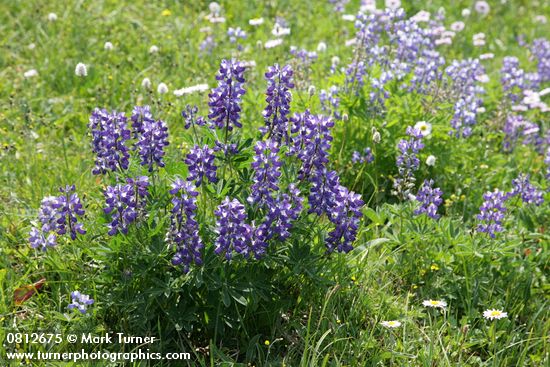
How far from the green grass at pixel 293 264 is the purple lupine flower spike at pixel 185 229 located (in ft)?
0.21

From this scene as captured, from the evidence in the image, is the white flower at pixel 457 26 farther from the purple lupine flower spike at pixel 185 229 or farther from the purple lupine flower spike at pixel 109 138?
the purple lupine flower spike at pixel 185 229

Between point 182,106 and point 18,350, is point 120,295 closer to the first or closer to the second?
point 18,350

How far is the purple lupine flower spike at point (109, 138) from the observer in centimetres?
268

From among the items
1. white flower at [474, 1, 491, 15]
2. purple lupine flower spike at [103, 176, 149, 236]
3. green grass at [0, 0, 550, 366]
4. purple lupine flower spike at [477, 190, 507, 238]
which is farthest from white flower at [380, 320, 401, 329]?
white flower at [474, 1, 491, 15]

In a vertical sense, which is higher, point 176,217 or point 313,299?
point 176,217

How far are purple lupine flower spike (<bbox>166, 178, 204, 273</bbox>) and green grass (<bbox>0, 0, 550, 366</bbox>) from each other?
0.21 ft

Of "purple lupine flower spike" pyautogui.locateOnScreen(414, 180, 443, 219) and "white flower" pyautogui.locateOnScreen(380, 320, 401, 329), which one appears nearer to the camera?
"white flower" pyautogui.locateOnScreen(380, 320, 401, 329)

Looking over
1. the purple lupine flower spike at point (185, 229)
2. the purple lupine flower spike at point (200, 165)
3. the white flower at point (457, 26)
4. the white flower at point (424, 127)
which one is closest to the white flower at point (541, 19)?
the white flower at point (457, 26)

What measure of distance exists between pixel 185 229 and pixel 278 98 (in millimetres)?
653

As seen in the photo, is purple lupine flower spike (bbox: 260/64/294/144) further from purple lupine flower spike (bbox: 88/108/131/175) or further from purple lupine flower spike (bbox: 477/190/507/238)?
purple lupine flower spike (bbox: 477/190/507/238)

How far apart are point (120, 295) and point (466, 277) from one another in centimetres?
152

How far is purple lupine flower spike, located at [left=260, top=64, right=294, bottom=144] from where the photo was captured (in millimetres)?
2723

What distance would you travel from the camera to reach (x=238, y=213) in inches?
95.9

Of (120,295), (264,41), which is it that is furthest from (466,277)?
(264,41)
